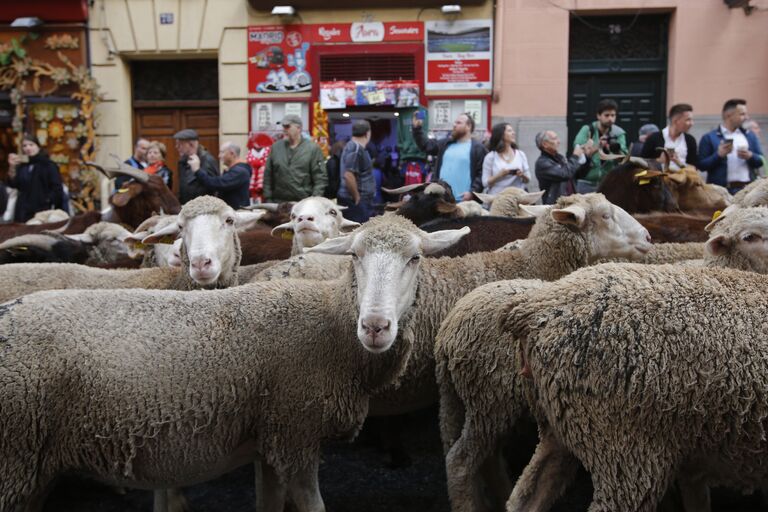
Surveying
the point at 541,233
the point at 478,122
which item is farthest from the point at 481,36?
the point at 541,233

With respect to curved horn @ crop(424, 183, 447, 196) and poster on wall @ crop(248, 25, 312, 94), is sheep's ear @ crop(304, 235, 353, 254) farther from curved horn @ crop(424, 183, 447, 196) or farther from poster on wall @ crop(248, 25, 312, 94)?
poster on wall @ crop(248, 25, 312, 94)

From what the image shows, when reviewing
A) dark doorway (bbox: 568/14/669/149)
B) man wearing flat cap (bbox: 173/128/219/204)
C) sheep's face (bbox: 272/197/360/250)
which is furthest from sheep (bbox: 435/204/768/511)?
dark doorway (bbox: 568/14/669/149)

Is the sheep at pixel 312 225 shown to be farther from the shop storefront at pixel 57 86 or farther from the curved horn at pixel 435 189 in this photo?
the shop storefront at pixel 57 86

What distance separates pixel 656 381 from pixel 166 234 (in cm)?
294

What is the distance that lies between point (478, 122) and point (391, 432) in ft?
26.0

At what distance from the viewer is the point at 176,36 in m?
12.1

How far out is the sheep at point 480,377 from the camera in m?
3.09

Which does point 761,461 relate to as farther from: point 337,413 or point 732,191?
point 732,191

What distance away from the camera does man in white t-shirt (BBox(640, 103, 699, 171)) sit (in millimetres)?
7000

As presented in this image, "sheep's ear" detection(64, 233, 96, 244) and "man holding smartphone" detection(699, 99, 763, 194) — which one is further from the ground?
"man holding smartphone" detection(699, 99, 763, 194)

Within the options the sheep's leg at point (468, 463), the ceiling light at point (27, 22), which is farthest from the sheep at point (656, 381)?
the ceiling light at point (27, 22)

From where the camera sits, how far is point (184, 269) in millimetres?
4113

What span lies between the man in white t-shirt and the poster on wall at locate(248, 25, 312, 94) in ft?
20.2

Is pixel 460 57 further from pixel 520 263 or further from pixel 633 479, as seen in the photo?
pixel 633 479
